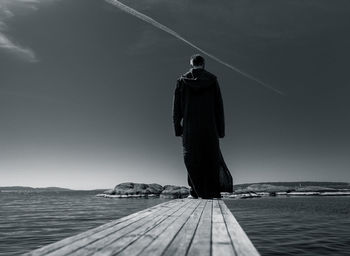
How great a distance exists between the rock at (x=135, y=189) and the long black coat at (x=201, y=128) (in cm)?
10745

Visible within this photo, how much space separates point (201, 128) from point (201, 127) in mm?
31

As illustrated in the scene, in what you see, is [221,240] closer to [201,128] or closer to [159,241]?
[159,241]

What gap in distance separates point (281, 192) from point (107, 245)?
6633 inches

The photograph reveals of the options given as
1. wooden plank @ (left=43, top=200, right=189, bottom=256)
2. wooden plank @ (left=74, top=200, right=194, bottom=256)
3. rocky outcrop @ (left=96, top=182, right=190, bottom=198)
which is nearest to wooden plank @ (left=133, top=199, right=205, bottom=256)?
wooden plank @ (left=74, top=200, right=194, bottom=256)

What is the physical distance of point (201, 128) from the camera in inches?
401

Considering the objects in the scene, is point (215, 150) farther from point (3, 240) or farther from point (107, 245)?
point (3, 240)

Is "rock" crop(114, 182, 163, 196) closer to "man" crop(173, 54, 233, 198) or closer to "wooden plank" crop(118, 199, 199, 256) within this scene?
"man" crop(173, 54, 233, 198)

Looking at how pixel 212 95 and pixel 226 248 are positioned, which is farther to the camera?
pixel 212 95

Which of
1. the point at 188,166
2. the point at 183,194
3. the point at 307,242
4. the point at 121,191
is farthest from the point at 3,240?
the point at 121,191

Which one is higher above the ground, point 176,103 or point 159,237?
point 176,103

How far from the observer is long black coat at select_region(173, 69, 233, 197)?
9.95m

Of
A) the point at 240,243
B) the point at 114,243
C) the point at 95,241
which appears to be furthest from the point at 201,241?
the point at 95,241

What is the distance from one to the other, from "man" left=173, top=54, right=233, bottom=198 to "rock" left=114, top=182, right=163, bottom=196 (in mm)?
107438

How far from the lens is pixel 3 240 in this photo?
15.1m
